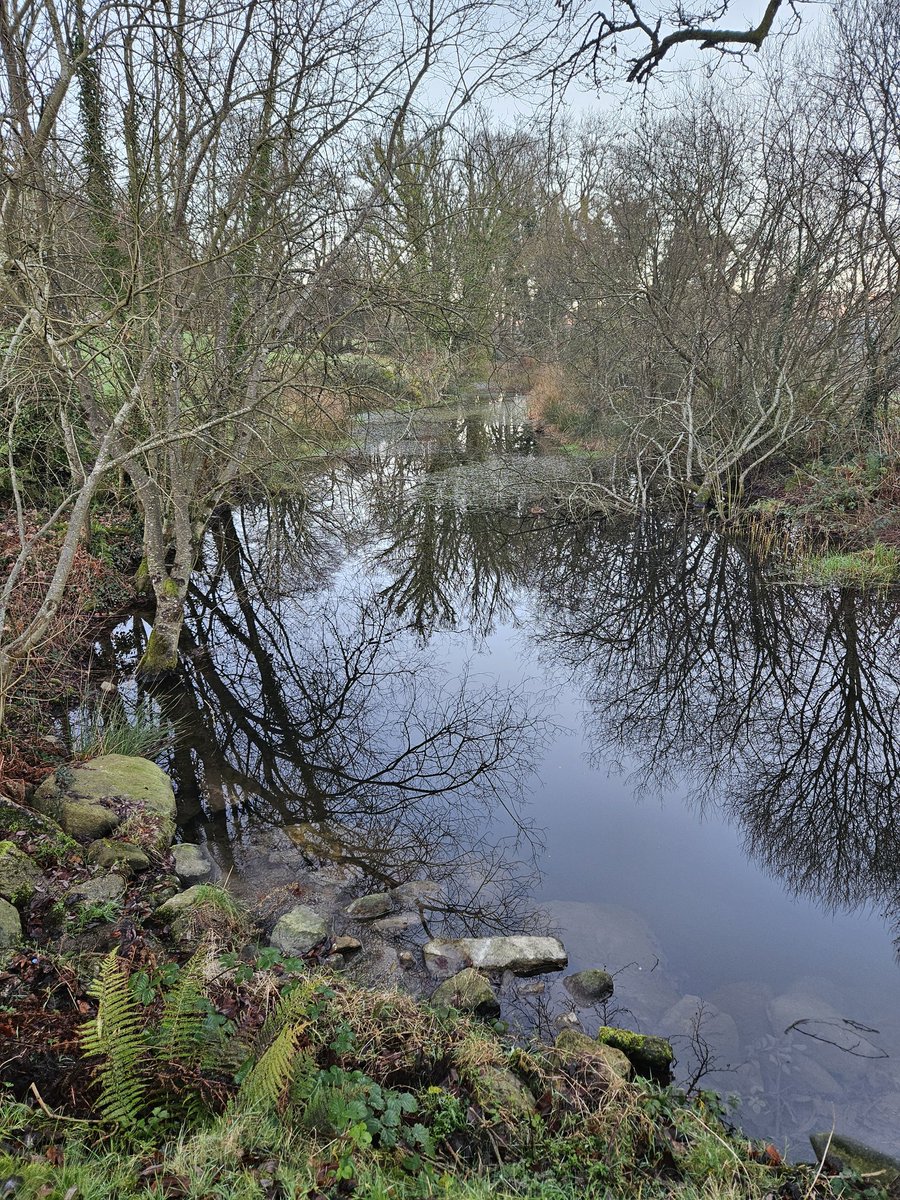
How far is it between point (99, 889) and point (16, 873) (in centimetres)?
45

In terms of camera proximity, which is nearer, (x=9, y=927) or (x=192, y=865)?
(x=9, y=927)

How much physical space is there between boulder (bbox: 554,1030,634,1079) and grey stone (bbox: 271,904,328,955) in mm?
1620

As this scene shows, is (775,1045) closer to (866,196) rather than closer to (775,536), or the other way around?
(775,536)

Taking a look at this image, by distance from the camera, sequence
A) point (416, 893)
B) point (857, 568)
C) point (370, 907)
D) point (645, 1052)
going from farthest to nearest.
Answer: point (857, 568) < point (416, 893) < point (370, 907) < point (645, 1052)

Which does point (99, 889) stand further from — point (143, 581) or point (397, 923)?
point (143, 581)

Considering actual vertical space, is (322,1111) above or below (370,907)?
above

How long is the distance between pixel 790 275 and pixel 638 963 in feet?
37.7

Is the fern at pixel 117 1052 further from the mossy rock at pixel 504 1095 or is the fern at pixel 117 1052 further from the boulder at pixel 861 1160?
the boulder at pixel 861 1160

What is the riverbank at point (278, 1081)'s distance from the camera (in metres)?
2.29

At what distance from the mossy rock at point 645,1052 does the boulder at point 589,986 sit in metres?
0.45

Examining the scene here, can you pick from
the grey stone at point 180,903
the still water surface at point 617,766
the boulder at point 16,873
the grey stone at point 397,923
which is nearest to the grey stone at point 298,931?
the grey stone at point 397,923

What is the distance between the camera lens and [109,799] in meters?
5.36

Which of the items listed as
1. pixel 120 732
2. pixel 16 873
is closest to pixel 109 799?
pixel 120 732

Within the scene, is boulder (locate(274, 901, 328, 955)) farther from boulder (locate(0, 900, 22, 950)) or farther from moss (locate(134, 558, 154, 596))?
moss (locate(134, 558, 154, 596))
